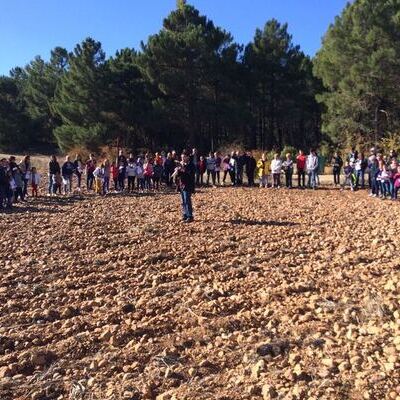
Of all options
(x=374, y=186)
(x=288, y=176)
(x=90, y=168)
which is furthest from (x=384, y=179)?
(x=90, y=168)

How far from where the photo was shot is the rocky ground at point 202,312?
4.78 meters

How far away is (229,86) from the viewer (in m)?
41.2

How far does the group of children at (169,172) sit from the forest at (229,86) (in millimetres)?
11759

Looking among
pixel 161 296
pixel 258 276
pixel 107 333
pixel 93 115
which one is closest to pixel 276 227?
pixel 258 276

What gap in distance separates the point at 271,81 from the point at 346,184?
25.7 metres

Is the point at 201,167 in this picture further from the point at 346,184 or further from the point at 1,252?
the point at 1,252

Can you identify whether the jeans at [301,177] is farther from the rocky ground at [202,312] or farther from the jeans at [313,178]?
the rocky ground at [202,312]

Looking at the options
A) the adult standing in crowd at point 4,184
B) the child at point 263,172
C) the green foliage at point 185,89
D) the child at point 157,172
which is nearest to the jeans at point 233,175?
the child at point 263,172

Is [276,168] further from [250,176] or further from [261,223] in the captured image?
[261,223]

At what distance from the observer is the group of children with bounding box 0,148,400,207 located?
18.5 meters

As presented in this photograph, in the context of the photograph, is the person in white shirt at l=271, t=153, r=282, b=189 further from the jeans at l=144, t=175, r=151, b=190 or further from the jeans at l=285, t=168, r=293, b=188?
the jeans at l=144, t=175, r=151, b=190

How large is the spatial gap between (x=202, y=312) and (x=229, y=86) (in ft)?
119

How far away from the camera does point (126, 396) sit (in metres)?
4.59

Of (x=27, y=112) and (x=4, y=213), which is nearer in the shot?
(x=4, y=213)
